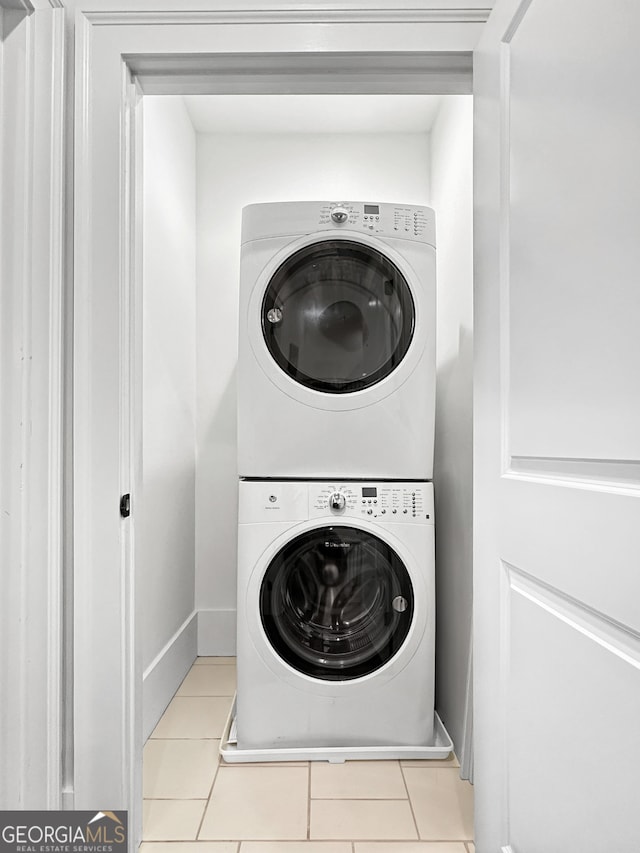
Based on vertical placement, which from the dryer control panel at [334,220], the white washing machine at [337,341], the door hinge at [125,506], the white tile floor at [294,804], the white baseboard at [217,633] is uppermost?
the dryer control panel at [334,220]

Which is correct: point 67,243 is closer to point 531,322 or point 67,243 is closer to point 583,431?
point 531,322

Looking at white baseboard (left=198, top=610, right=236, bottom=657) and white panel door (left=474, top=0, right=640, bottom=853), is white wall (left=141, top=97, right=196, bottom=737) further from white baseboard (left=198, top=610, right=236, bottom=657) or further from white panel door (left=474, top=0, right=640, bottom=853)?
white panel door (left=474, top=0, right=640, bottom=853)

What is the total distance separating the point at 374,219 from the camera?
1.90m

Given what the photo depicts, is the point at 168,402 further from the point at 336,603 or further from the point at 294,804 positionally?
the point at 294,804

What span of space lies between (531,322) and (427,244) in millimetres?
969

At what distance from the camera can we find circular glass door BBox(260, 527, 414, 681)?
1860 millimetres

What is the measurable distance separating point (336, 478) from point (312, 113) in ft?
5.03

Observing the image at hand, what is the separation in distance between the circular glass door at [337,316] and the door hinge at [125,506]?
0.72 metres

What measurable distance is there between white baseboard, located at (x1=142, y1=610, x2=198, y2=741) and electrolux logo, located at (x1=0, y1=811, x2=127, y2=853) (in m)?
0.38

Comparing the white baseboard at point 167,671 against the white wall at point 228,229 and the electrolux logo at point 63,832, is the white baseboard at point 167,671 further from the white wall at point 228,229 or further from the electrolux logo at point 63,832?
the electrolux logo at point 63,832

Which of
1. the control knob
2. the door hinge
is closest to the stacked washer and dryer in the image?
the control knob

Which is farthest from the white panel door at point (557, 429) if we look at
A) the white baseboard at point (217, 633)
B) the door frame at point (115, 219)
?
the white baseboard at point (217, 633)

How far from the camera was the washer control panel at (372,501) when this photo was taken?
1.87m

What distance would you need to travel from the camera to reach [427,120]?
2.54 m
